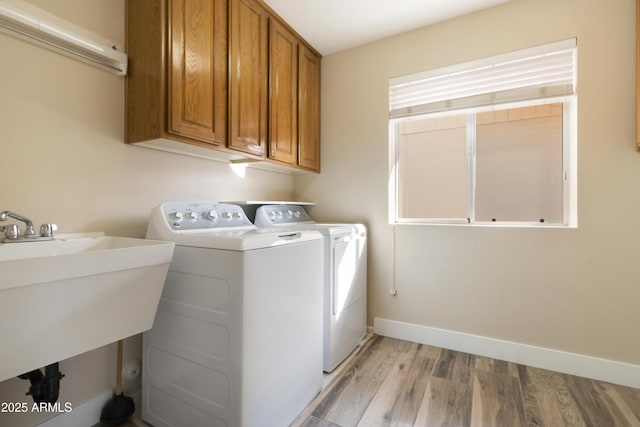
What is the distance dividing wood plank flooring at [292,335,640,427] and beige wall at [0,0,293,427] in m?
1.22

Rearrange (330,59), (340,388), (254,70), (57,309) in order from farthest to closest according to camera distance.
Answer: (330,59), (254,70), (340,388), (57,309)

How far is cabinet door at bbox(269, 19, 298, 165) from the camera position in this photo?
2.09 meters

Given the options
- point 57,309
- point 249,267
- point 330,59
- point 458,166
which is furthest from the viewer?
point 330,59

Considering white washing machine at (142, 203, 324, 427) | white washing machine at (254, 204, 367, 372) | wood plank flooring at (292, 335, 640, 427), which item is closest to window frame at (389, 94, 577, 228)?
white washing machine at (254, 204, 367, 372)

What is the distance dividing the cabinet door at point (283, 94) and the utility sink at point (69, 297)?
1254mm

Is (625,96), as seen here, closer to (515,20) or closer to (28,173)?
(515,20)

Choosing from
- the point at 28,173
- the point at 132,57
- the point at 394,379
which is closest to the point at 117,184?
the point at 28,173

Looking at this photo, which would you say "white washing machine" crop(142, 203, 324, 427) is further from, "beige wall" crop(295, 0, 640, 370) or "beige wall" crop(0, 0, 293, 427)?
"beige wall" crop(295, 0, 640, 370)

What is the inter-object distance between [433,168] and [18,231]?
255 centimetres

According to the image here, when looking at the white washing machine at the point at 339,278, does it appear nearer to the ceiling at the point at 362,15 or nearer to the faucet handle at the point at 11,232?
the faucet handle at the point at 11,232

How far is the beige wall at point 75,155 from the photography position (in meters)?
1.17

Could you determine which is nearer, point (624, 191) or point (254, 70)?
point (624, 191)

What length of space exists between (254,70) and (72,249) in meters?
1.48

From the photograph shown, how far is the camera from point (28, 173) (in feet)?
3.96
